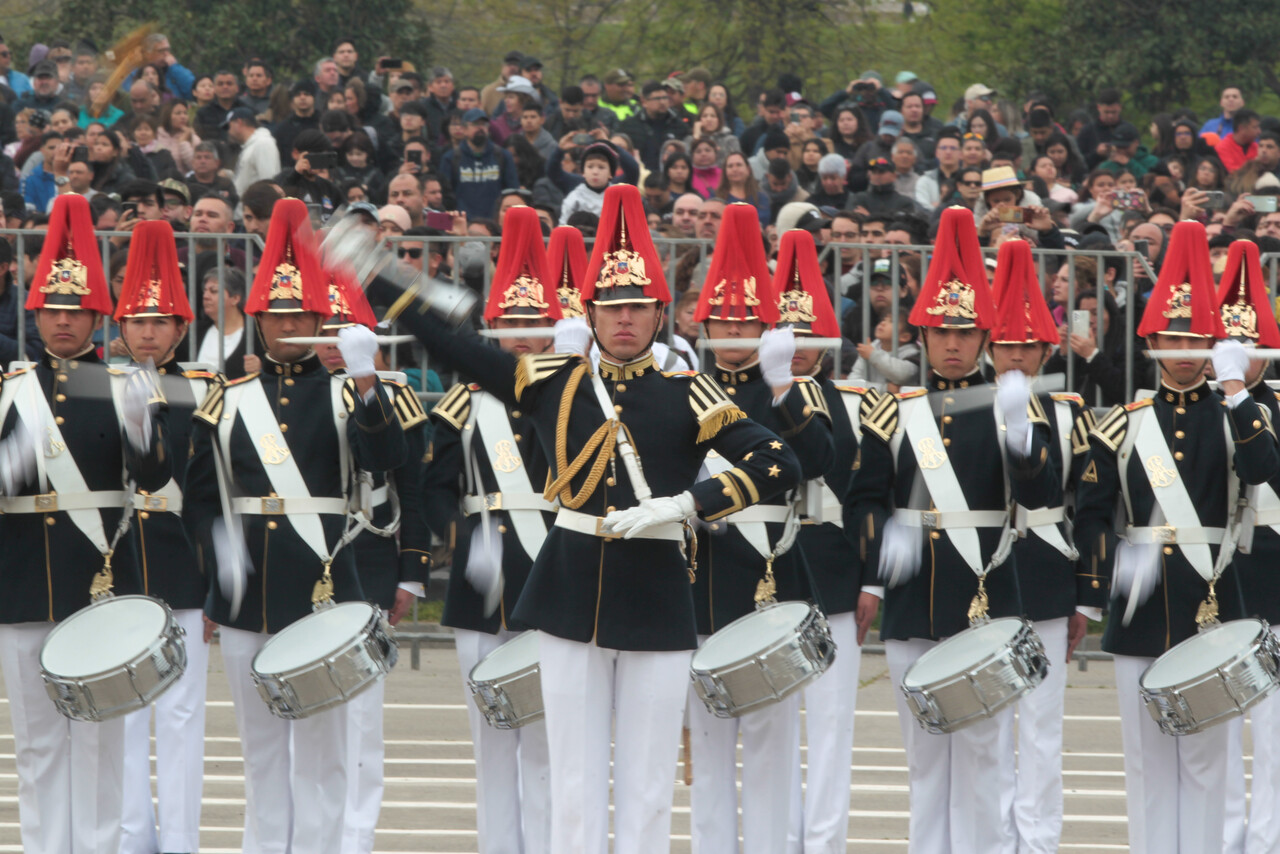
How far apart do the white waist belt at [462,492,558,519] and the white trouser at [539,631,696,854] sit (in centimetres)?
161

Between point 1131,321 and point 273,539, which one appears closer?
point 273,539

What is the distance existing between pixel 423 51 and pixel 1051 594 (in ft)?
51.4

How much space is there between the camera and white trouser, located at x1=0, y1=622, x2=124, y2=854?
6527 millimetres

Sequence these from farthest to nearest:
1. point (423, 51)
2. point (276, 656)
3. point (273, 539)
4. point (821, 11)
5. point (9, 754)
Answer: point (821, 11), point (423, 51), point (9, 754), point (273, 539), point (276, 656)

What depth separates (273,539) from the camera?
6.82 metres

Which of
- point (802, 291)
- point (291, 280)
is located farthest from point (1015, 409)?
point (291, 280)

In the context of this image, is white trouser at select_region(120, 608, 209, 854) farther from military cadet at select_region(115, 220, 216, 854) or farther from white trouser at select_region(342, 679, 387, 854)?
white trouser at select_region(342, 679, 387, 854)

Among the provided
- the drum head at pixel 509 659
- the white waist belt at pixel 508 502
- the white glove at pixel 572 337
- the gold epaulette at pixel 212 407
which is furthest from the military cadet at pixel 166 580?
the white glove at pixel 572 337

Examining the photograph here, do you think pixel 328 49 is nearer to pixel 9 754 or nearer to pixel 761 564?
pixel 9 754

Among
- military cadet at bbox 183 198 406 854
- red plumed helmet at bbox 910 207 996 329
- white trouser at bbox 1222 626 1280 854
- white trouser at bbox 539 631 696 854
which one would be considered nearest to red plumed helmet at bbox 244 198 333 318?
military cadet at bbox 183 198 406 854

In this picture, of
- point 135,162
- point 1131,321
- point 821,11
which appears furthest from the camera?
point 821,11

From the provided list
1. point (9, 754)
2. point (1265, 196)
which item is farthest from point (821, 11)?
point (9, 754)

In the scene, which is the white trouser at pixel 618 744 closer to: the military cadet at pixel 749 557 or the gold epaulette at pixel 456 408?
the military cadet at pixel 749 557

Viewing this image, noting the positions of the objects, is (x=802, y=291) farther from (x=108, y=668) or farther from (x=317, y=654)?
(x=108, y=668)
